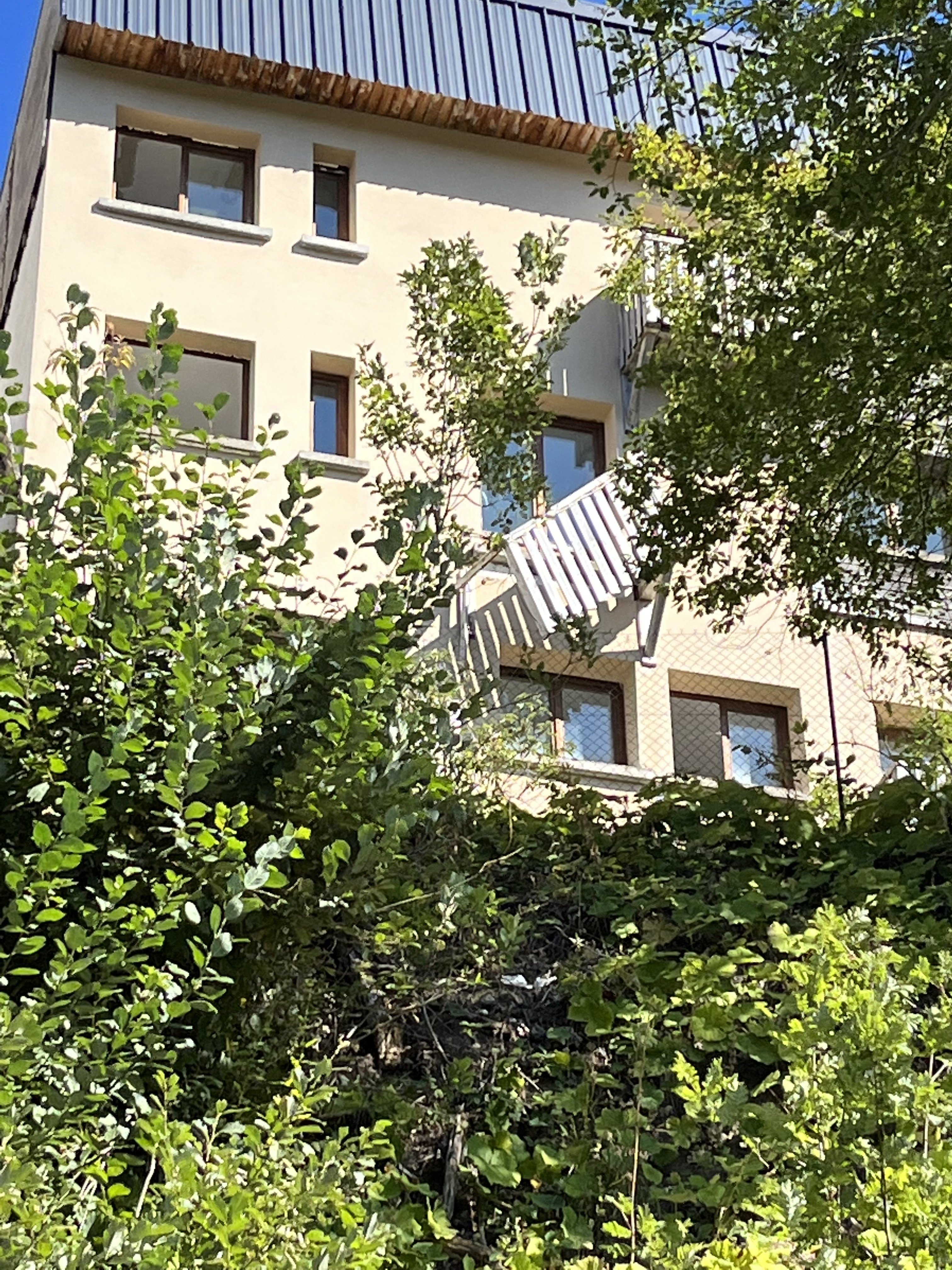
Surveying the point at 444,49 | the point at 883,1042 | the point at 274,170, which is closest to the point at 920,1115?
the point at 883,1042

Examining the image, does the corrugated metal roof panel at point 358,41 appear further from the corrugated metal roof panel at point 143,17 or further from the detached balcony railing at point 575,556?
the detached balcony railing at point 575,556

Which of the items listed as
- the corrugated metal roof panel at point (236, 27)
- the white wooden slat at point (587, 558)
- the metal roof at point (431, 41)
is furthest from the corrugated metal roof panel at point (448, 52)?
the white wooden slat at point (587, 558)

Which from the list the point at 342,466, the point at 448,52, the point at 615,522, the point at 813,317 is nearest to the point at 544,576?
the point at 615,522

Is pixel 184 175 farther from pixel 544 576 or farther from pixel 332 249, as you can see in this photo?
pixel 544 576

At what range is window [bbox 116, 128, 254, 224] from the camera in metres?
15.7

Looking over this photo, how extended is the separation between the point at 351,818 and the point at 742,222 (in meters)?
5.07

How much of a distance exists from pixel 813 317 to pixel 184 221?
8693 millimetres

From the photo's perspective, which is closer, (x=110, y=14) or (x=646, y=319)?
(x=646, y=319)

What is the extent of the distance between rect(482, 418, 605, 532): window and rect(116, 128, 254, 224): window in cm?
361

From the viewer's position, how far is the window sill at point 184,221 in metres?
15.1

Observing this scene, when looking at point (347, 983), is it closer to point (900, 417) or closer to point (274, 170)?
point (900, 417)

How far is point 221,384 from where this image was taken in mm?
14961

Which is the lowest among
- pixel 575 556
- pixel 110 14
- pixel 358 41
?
pixel 575 556

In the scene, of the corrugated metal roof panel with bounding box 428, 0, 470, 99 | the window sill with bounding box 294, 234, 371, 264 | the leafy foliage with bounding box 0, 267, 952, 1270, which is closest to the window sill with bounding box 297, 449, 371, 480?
the window sill with bounding box 294, 234, 371, 264
